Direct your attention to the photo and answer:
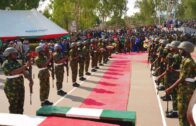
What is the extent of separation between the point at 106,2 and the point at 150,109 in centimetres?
5605

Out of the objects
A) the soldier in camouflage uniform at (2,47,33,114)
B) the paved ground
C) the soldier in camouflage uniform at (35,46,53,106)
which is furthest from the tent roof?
the soldier in camouflage uniform at (2,47,33,114)

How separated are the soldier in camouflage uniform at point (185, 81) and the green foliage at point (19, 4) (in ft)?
140

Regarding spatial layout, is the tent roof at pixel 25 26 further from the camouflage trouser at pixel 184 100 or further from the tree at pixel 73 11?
the tree at pixel 73 11

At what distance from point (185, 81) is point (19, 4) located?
46566 mm

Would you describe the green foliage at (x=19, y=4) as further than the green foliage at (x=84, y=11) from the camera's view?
No

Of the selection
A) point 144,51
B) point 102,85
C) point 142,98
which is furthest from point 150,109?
point 144,51

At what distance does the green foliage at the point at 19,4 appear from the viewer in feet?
162

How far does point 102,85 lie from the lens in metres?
17.2


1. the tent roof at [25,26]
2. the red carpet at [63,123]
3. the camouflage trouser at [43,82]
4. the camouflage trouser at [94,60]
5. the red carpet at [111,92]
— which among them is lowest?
the red carpet at [111,92]

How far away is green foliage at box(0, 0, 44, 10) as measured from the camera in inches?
1939

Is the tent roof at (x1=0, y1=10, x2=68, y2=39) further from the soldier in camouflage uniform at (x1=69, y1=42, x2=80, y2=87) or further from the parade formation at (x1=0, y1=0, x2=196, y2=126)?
the soldier in camouflage uniform at (x1=69, y1=42, x2=80, y2=87)

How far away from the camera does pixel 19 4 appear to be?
2077 inches

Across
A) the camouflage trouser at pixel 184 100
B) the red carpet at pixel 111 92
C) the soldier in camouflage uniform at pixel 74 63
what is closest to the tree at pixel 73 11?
the red carpet at pixel 111 92

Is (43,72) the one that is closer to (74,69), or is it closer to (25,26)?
(74,69)
